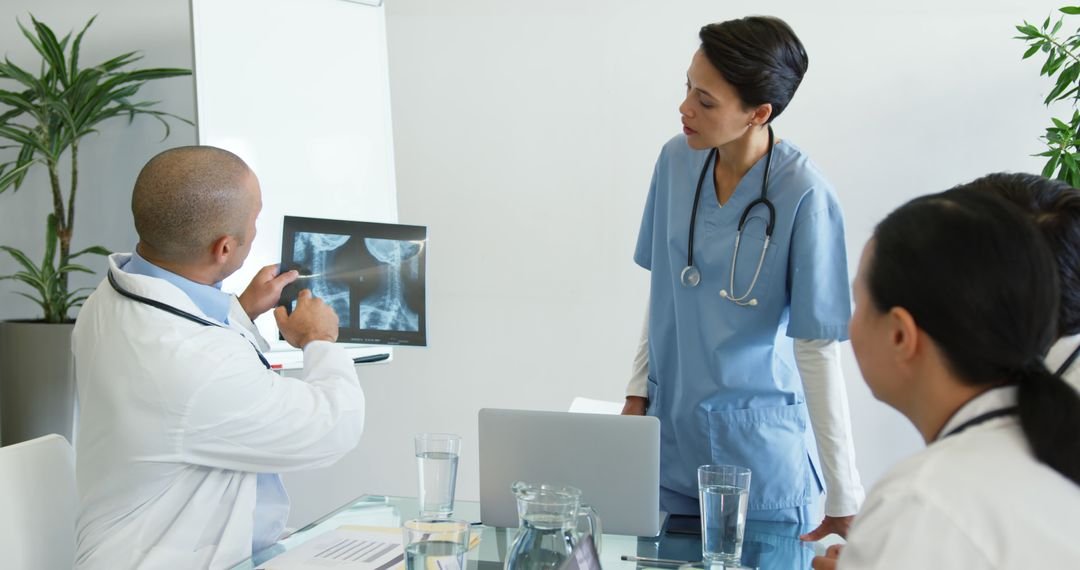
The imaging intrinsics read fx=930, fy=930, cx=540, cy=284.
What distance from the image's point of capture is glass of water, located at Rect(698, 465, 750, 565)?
1363 millimetres

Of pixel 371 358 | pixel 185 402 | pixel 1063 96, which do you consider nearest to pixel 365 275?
pixel 185 402

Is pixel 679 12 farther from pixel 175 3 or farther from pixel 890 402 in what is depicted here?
pixel 890 402

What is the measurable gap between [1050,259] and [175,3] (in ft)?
10.4

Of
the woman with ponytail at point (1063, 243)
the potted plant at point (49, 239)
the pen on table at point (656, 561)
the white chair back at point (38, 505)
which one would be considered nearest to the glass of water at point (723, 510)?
the pen on table at point (656, 561)

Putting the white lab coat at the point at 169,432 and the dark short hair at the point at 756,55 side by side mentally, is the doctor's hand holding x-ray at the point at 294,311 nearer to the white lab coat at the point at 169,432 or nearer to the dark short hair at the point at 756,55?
the white lab coat at the point at 169,432

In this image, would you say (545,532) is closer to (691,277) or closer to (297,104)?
(691,277)

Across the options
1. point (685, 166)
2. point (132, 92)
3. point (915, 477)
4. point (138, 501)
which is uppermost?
point (132, 92)

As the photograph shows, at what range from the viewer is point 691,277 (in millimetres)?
1877

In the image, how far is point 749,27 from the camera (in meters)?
1.76

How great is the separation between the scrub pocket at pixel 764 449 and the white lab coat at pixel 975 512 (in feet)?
3.04

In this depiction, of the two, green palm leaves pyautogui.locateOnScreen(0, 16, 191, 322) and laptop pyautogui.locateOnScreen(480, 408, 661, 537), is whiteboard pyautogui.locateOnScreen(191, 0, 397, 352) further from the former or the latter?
laptop pyautogui.locateOnScreen(480, 408, 661, 537)

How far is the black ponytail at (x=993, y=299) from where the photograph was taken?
864 mm

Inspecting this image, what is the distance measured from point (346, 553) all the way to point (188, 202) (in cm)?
64

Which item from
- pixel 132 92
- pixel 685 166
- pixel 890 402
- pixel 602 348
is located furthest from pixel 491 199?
pixel 890 402
